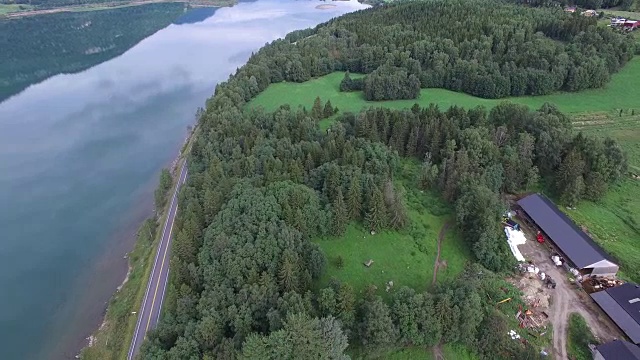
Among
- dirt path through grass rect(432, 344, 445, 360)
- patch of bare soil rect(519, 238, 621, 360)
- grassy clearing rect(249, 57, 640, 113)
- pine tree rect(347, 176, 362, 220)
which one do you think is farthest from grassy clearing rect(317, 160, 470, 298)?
grassy clearing rect(249, 57, 640, 113)

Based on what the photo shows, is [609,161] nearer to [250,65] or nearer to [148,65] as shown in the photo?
[250,65]

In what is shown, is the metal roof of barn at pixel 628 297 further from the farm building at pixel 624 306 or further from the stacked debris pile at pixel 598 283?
the stacked debris pile at pixel 598 283

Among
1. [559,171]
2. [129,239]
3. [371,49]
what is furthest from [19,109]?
[559,171]

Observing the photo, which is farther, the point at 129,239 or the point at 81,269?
the point at 129,239

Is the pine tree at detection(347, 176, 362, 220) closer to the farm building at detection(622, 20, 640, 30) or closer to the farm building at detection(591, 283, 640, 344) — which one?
the farm building at detection(591, 283, 640, 344)

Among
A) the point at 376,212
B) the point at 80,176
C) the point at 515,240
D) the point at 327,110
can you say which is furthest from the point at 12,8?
the point at 515,240

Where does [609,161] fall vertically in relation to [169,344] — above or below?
above

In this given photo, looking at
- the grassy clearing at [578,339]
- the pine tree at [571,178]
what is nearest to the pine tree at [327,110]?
the pine tree at [571,178]
